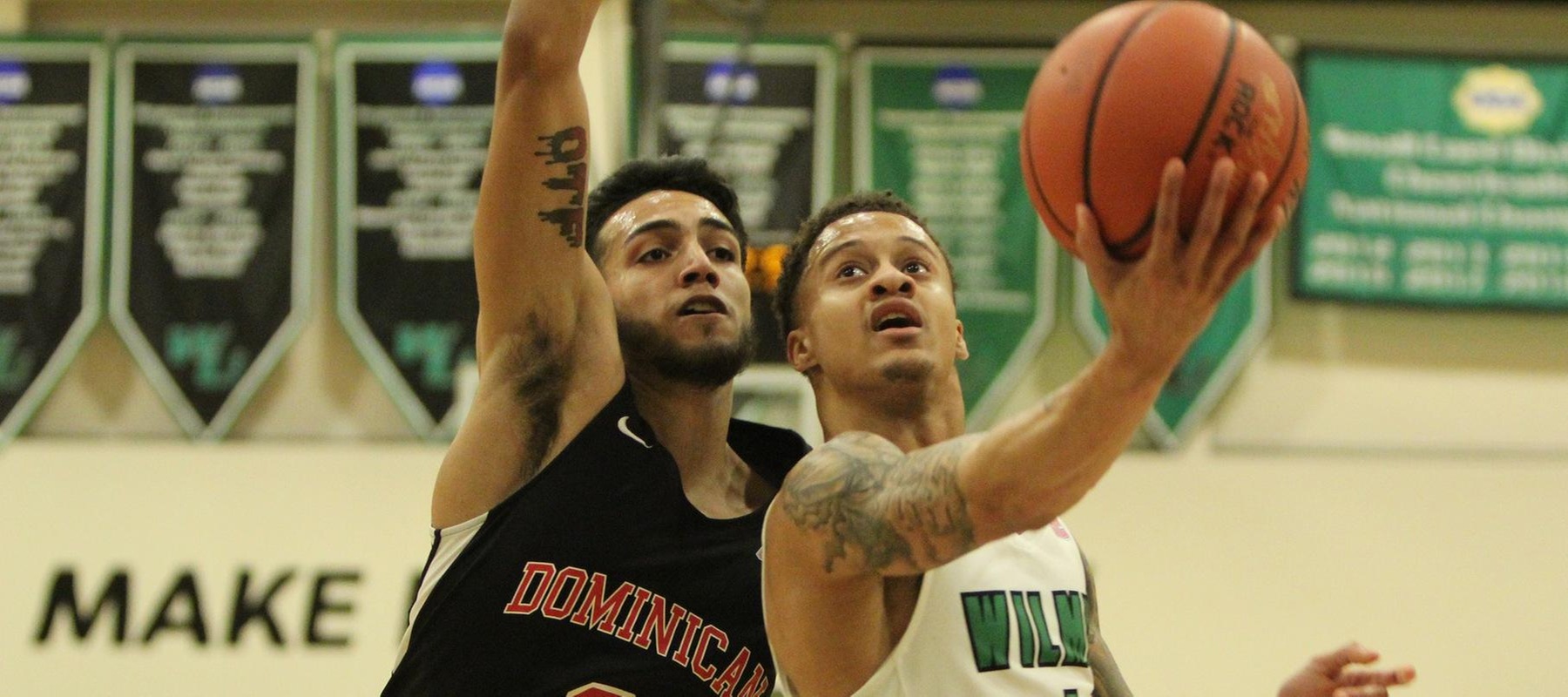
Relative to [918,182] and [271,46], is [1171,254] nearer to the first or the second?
[918,182]

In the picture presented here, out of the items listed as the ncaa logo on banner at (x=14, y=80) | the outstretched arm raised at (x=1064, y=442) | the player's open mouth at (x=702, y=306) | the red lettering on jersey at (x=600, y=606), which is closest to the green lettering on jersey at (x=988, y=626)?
the outstretched arm raised at (x=1064, y=442)

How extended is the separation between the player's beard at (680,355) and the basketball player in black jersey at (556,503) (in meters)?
0.13

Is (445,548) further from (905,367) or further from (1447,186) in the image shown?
(1447,186)

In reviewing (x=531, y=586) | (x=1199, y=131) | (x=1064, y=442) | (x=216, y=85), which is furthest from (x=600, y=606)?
(x=216, y=85)

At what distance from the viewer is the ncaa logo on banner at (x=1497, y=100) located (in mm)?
7645

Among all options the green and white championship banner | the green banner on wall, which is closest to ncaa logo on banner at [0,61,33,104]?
the green and white championship banner

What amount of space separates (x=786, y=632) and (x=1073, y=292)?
541cm

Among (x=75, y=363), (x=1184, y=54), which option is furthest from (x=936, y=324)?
(x=75, y=363)

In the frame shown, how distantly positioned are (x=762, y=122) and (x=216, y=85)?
2.89 m

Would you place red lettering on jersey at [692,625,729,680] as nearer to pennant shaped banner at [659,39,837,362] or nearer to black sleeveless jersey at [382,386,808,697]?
black sleeveless jersey at [382,386,808,697]

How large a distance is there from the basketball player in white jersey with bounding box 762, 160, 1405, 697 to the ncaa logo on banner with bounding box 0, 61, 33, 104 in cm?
616

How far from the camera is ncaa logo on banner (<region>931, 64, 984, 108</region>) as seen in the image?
753 cm

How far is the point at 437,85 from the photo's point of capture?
7523 mm

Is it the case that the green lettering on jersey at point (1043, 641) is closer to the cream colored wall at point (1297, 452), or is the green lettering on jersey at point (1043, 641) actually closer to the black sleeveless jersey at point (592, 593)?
the black sleeveless jersey at point (592, 593)
